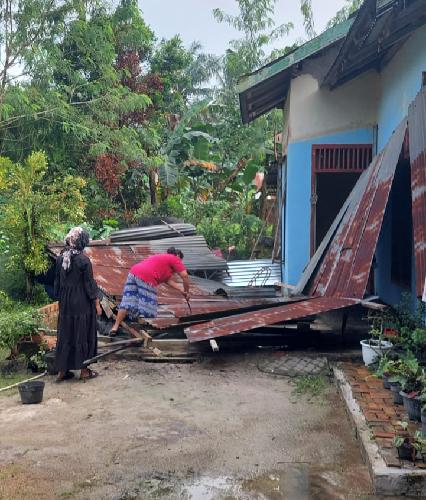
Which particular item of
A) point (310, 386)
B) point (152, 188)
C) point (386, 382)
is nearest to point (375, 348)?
point (386, 382)

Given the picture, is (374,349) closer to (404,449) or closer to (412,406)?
(412,406)

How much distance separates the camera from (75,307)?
6422 mm

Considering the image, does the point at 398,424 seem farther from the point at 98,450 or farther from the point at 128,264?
the point at 128,264

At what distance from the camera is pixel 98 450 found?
Result: 14.5 feet

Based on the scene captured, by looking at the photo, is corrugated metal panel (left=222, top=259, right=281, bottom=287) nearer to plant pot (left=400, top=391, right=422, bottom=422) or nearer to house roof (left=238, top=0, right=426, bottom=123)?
house roof (left=238, top=0, right=426, bottom=123)

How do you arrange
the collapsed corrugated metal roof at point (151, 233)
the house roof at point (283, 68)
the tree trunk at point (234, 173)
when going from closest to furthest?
1. the house roof at point (283, 68)
2. the collapsed corrugated metal roof at point (151, 233)
3. the tree trunk at point (234, 173)

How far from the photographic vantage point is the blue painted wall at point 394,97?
7453mm

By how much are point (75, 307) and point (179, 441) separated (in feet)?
7.94

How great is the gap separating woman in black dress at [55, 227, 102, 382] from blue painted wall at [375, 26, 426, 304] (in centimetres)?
408

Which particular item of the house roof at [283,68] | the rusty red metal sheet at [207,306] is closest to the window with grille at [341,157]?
the house roof at [283,68]

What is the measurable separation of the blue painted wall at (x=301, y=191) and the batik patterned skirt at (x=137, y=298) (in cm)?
342

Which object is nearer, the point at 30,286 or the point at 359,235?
the point at 359,235

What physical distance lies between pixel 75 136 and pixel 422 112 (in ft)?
32.7

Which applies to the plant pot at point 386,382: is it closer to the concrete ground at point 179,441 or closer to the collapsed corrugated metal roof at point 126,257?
the concrete ground at point 179,441
